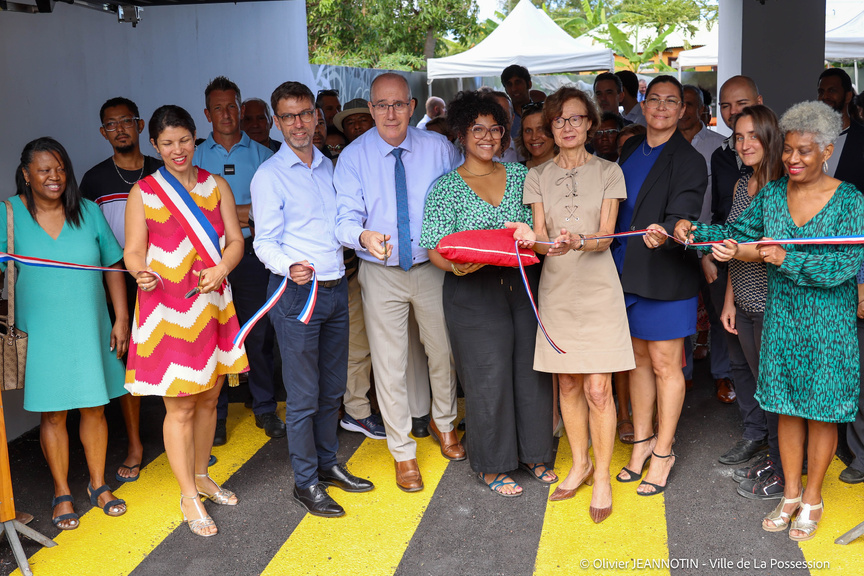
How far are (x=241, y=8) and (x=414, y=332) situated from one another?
7.58 metres

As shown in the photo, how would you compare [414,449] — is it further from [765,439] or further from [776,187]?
[776,187]

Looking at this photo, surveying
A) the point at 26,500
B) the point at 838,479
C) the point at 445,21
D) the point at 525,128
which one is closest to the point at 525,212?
the point at 525,128

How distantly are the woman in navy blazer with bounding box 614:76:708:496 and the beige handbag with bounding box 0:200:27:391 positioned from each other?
3364 millimetres

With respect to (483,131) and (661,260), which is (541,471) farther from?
(483,131)

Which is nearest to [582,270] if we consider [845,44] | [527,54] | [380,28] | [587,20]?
[527,54]

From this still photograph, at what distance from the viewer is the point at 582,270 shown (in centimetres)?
435

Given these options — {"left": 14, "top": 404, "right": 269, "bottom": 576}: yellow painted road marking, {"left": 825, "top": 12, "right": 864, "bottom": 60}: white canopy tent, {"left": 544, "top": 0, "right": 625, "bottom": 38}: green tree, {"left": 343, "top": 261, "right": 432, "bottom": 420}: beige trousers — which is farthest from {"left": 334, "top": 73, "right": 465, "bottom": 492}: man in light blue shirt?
{"left": 544, "top": 0, "right": 625, "bottom": 38}: green tree

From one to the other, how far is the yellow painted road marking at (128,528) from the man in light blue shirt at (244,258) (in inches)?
20.0

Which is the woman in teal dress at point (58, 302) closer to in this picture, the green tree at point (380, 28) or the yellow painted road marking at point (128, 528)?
the yellow painted road marking at point (128, 528)

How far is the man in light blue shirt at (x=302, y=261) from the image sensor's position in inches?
173

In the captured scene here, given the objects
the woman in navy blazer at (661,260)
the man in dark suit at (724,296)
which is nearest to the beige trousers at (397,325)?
the woman in navy blazer at (661,260)

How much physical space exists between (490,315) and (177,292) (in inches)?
70.0

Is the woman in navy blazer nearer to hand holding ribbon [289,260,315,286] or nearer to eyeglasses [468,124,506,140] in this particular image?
eyeglasses [468,124,506,140]

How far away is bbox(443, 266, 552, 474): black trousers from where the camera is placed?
458 centimetres
